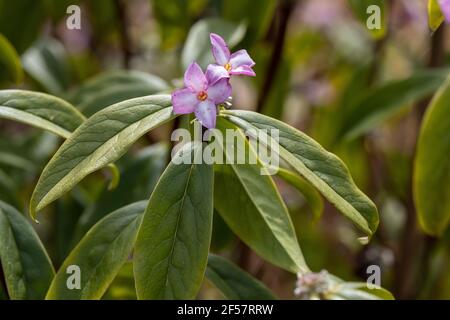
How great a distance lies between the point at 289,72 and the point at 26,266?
0.72 m

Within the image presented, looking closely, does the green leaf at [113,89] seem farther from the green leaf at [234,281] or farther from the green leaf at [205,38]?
the green leaf at [234,281]

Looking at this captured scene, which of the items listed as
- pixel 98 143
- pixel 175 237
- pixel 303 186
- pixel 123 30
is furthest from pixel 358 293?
pixel 123 30

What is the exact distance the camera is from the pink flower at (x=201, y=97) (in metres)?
0.73

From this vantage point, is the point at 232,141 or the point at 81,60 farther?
the point at 81,60

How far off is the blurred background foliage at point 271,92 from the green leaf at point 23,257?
12 centimetres

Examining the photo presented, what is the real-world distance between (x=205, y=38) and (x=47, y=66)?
1.40 ft

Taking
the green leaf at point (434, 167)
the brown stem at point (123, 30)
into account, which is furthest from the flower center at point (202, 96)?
the brown stem at point (123, 30)

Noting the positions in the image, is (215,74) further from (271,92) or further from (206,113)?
(271,92)

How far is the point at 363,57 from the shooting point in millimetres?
1793

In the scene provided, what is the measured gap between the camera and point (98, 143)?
0.73m

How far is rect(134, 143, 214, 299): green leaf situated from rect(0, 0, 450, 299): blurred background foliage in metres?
0.18
